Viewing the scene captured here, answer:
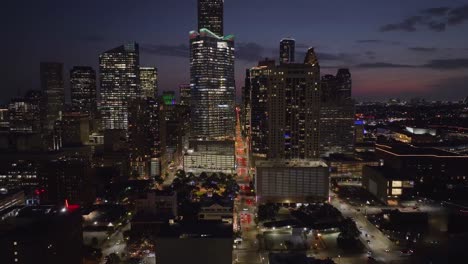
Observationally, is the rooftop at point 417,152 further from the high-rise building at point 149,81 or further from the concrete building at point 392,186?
the high-rise building at point 149,81

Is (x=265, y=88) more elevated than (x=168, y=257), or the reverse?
(x=265, y=88)

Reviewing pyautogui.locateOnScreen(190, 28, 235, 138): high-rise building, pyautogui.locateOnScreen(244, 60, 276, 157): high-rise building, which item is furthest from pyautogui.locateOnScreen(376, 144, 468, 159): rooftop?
pyautogui.locateOnScreen(190, 28, 235, 138): high-rise building

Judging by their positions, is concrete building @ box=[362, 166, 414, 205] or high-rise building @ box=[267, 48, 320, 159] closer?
concrete building @ box=[362, 166, 414, 205]

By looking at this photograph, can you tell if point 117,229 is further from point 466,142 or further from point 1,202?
point 466,142

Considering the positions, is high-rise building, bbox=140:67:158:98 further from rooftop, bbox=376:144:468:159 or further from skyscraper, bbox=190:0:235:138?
rooftop, bbox=376:144:468:159

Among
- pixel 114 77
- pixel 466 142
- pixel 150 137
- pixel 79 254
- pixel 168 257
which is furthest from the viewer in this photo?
pixel 114 77

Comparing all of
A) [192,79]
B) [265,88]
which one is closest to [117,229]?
[265,88]

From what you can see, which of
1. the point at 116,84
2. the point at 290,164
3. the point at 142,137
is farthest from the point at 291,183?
the point at 116,84
